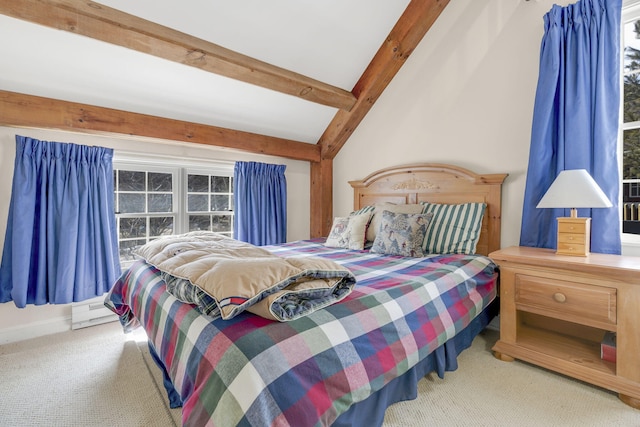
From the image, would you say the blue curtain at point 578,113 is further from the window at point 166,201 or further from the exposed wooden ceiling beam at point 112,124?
the window at point 166,201

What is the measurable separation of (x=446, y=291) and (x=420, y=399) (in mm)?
596

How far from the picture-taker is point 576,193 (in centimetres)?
183

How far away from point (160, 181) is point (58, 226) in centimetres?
100

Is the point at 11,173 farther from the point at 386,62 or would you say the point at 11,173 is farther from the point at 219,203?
the point at 386,62

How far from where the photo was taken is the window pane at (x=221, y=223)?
3699mm

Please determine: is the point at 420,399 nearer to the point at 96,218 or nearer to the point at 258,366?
the point at 258,366

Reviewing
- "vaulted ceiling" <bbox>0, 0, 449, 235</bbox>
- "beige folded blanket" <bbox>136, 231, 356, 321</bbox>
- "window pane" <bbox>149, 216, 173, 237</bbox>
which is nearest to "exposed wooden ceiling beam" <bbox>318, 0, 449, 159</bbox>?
"vaulted ceiling" <bbox>0, 0, 449, 235</bbox>

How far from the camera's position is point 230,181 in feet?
12.5

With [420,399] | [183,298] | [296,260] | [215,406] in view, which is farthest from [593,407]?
[183,298]

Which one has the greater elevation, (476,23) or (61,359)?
(476,23)

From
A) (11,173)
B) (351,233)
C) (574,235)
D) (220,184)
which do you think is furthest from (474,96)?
(11,173)

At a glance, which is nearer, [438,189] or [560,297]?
[560,297]

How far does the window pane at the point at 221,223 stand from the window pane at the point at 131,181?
0.85 metres

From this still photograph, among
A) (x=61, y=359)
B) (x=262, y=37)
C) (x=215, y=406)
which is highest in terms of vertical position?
(x=262, y=37)
